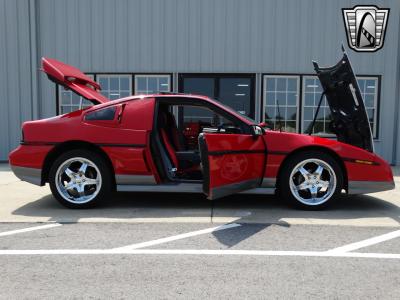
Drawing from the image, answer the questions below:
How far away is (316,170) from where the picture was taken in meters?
4.61

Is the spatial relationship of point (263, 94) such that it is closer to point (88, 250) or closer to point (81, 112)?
point (81, 112)

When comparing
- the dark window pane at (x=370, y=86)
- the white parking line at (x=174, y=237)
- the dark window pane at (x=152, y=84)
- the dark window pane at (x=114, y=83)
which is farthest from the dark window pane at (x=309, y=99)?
the white parking line at (x=174, y=237)

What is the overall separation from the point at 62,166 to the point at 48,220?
741 millimetres

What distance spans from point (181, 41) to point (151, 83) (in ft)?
4.36

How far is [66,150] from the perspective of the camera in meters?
4.79

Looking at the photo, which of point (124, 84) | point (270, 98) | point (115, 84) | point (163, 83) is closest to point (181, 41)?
point (163, 83)

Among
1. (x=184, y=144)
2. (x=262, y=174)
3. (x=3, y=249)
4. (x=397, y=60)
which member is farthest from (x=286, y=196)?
(x=397, y=60)

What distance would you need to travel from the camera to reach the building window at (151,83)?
374 inches

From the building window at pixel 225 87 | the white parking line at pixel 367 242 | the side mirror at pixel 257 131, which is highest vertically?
the building window at pixel 225 87

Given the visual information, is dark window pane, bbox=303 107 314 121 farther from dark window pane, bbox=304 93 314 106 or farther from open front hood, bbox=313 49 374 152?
open front hood, bbox=313 49 374 152

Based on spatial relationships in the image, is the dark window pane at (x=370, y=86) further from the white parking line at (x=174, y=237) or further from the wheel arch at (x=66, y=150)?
the wheel arch at (x=66, y=150)

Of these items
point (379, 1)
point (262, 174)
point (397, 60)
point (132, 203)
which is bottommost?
point (132, 203)

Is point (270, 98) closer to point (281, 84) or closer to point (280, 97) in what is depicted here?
point (280, 97)

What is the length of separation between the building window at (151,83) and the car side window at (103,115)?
4866 mm
